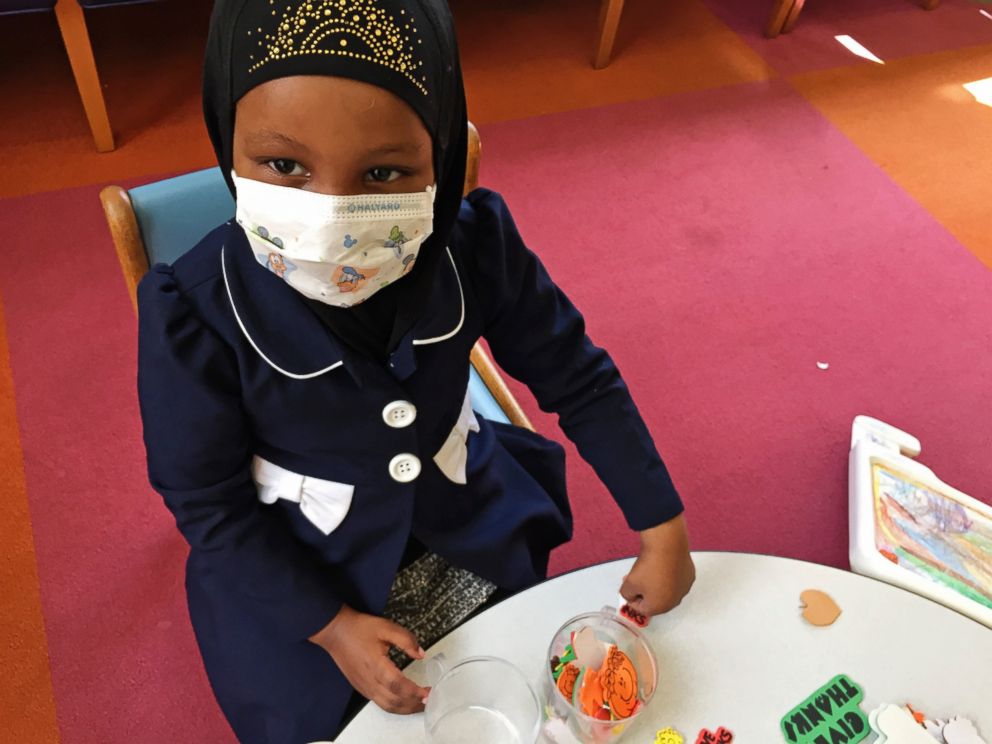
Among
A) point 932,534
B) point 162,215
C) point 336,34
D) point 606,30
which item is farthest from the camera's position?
point 606,30

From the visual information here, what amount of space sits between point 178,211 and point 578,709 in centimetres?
65

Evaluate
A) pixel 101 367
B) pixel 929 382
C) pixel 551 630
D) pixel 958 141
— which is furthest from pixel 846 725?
pixel 958 141

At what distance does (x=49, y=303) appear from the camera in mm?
1784

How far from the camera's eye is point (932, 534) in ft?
4.42

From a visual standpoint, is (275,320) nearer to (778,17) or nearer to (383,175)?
(383,175)

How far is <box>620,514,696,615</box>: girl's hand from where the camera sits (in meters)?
0.75

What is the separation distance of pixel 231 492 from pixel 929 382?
5.45 feet

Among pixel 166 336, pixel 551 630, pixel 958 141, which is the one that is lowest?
pixel 958 141

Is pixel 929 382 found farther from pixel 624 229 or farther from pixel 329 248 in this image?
pixel 329 248

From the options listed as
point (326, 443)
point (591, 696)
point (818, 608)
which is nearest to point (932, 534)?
point (818, 608)

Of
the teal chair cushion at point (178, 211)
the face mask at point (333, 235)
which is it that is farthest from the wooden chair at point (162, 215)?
the face mask at point (333, 235)

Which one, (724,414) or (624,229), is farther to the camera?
(624,229)

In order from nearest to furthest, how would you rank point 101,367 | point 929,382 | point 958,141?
Result: 1. point 101,367
2. point 929,382
3. point 958,141

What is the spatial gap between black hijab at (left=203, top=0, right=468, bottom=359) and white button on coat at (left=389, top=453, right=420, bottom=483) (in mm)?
255
